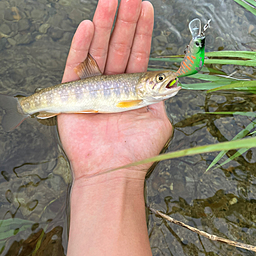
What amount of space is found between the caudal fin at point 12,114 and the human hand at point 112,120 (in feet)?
1.89

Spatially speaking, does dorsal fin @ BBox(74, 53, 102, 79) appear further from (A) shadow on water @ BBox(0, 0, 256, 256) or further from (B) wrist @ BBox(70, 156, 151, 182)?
(B) wrist @ BBox(70, 156, 151, 182)

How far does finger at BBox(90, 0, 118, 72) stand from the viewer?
247cm

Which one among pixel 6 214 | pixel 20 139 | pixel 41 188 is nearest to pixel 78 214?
pixel 41 188

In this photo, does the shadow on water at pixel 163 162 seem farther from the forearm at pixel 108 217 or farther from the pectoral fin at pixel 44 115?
the forearm at pixel 108 217

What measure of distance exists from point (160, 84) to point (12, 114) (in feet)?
6.67

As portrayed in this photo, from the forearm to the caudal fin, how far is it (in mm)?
1167

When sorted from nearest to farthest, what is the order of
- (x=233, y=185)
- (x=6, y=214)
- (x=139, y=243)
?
(x=139, y=243) → (x=6, y=214) → (x=233, y=185)

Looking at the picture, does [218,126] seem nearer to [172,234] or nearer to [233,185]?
[233,185]

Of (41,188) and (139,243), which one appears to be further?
(41,188)

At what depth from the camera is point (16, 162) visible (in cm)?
269

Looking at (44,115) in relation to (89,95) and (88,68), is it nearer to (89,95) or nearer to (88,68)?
(89,95)

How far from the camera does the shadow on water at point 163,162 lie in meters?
2.37

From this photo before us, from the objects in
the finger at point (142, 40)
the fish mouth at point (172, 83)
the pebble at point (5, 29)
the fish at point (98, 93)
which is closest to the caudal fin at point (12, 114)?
the fish at point (98, 93)

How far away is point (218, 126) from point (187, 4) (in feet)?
8.02
